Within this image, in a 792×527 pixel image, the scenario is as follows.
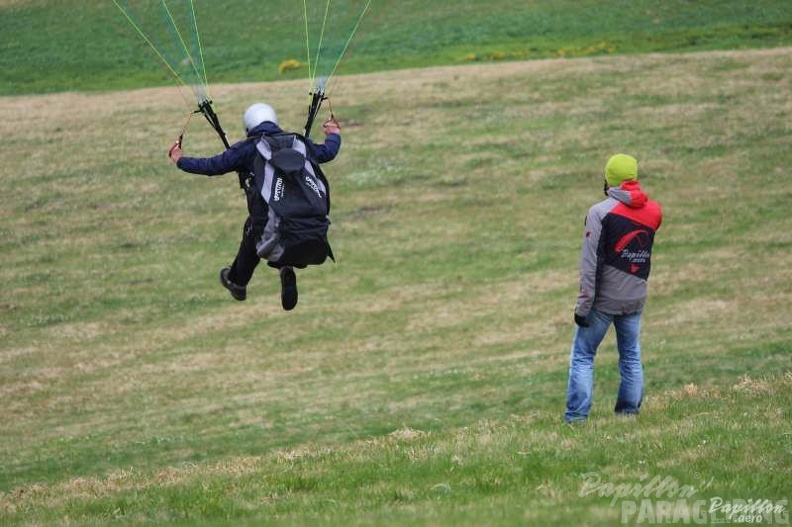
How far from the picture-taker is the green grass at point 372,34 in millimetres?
61062

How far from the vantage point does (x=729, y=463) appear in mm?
10148

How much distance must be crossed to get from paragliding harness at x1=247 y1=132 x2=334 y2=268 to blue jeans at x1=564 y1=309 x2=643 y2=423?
3.17m

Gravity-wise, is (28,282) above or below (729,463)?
below

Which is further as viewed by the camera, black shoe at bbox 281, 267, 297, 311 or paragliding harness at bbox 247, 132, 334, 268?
black shoe at bbox 281, 267, 297, 311

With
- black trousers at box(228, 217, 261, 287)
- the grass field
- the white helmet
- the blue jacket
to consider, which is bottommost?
the grass field

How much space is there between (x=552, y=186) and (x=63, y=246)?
56.0ft

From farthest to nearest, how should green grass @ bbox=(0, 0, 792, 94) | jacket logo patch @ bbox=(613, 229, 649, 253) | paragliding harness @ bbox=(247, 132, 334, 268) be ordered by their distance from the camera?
green grass @ bbox=(0, 0, 792, 94) < paragliding harness @ bbox=(247, 132, 334, 268) < jacket logo patch @ bbox=(613, 229, 649, 253)

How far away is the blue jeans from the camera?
512 inches

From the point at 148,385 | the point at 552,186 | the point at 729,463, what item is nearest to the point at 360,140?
the point at 552,186

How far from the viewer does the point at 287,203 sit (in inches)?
509

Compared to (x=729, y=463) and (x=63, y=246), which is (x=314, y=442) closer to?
(x=729, y=463)

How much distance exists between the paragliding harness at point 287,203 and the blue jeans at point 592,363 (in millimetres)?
3174

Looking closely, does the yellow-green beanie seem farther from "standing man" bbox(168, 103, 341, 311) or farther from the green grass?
the green grass

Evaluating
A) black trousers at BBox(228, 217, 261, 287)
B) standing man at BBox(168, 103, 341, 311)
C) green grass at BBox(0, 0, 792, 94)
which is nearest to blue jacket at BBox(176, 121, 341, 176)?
standing man at BBox(168, 103, 341, 311)
